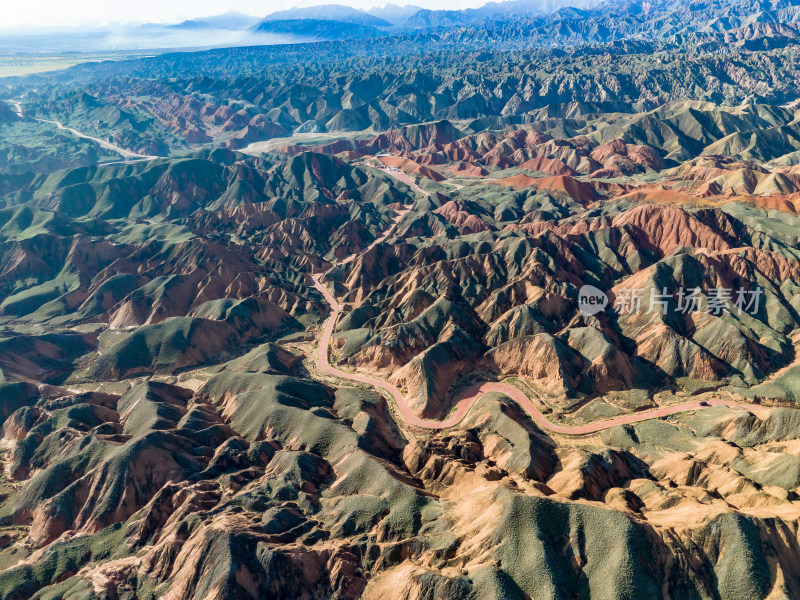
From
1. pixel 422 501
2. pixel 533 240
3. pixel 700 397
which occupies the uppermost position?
pixel 533 240

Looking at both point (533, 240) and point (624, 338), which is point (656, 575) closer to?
point (624, 338)

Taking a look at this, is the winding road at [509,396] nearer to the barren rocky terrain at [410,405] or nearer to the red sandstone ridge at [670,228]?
the barren rocky terrain at [410,405]

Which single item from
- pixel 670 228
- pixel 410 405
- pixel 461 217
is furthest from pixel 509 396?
pixel 461 217

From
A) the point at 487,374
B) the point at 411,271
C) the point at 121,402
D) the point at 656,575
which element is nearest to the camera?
the point at 656,575

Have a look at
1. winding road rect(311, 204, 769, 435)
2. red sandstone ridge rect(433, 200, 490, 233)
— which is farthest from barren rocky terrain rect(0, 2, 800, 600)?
red sandstone ridge rect(433, 200, 490, 233)

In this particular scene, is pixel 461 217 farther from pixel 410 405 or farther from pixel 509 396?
pixel 410 405

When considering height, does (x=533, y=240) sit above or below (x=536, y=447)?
above

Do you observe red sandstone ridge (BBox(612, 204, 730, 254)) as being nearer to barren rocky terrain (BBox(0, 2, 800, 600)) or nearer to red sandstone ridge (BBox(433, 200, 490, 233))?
barren rocky terrain (BBox(0, 2, 800, 600))

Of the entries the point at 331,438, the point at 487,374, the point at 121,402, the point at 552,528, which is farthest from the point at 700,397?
the point at 121,402

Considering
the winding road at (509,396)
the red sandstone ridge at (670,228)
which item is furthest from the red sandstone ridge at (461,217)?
the winding road at (509,396)

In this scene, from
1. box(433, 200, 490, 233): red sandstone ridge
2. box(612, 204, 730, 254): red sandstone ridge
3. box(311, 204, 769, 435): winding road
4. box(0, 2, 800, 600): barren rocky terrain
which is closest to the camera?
box(0, 2, 800, 600): barren rocky terrain

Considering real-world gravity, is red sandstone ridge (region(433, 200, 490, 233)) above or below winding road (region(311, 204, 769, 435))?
above
